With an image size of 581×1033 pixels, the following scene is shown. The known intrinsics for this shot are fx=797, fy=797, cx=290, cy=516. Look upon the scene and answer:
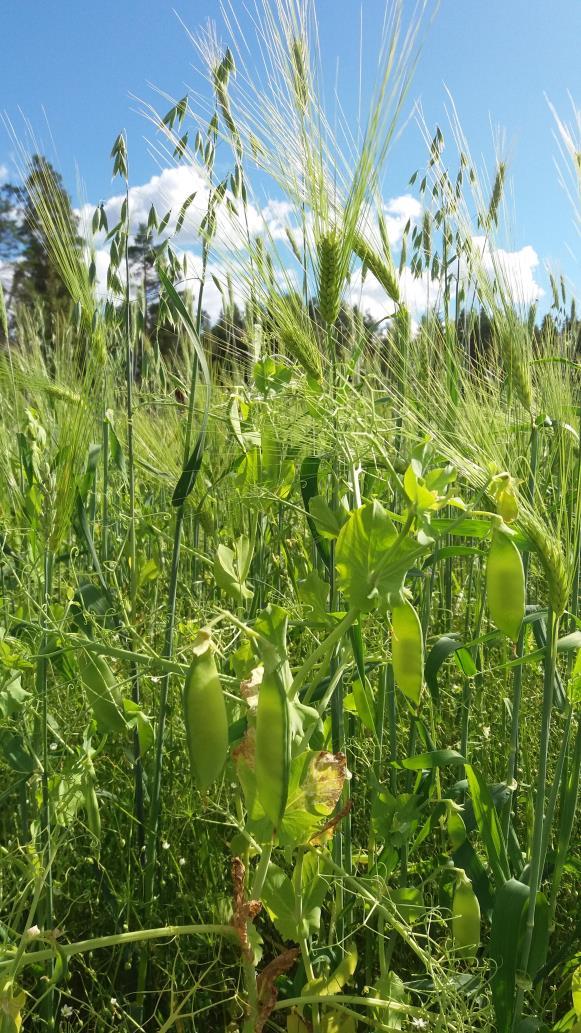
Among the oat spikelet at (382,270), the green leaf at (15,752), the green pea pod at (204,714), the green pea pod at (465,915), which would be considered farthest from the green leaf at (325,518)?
the oat spikelet at (382,270)

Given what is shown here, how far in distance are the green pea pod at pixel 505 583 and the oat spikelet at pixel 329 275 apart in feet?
1.31

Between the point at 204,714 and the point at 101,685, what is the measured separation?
396mm

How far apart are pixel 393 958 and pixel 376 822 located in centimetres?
30

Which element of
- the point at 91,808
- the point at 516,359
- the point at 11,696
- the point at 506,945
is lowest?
the point at 506,945

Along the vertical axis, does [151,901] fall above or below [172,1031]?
above

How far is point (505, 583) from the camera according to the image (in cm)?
65

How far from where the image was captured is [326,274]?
90 cm

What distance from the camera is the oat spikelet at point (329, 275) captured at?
891mm

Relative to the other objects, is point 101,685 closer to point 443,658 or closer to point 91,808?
point 91,808

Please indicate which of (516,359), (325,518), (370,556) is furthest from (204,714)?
(516,359)

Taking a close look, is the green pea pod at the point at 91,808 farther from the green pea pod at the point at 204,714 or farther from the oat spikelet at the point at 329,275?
the oat spikelet at the point at 329,275

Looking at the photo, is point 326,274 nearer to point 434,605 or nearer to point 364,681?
point 364,681

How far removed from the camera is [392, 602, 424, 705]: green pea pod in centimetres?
63

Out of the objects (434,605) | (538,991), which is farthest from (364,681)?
(434,605)
